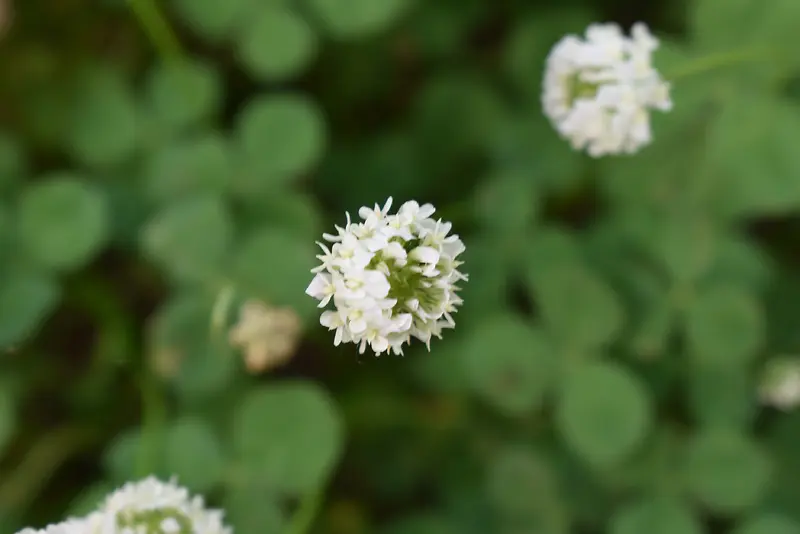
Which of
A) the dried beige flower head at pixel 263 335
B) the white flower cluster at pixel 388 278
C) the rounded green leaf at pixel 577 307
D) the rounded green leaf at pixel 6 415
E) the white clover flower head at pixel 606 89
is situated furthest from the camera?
the rounded green leaf at pixel 577 307

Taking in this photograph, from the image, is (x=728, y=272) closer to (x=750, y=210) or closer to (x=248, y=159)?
(x=750, y=210)

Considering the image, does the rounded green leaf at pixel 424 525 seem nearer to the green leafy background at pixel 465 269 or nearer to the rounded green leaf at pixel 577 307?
the green leafy background at pixel 465 269

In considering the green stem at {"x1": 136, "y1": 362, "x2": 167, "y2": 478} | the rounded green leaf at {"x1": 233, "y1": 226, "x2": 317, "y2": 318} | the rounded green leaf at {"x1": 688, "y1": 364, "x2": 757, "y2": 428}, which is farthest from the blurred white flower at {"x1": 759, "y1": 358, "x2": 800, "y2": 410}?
the green stem at {"x1": 136, "y1": 362, "x2": 167, "y2": 478}

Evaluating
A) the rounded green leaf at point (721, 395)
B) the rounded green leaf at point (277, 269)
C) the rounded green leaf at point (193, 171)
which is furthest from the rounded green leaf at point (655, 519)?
the rounded green leaf at point (193, 171)

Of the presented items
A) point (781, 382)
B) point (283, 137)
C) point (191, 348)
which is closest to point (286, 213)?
point (283, 137)

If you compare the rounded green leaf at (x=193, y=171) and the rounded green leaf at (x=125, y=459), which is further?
the rounded green leaf at (x=193, y=171)

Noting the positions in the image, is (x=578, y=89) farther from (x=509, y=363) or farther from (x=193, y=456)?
(x=193, y=456)

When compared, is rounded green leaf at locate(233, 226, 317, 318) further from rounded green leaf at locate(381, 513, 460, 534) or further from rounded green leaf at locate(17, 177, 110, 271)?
rounded green leaf at locate(381, 513, 460, 534)
